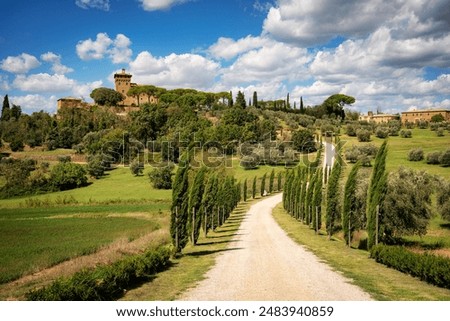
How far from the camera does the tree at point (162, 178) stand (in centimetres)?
7031

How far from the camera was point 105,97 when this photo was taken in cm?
14912

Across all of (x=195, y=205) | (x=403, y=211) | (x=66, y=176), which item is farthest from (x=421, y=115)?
(x=195, y=205)

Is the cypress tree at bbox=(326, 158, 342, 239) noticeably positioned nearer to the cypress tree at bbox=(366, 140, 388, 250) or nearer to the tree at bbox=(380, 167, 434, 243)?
the tree at bbox=(380, 167, 434, 243)

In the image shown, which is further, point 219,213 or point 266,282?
point 219,213

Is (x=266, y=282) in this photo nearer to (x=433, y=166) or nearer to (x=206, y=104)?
(x=433, y=166)

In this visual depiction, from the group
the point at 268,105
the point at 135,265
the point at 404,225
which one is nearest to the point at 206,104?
the point at 268,105

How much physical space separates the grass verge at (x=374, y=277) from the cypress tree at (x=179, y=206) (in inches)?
311

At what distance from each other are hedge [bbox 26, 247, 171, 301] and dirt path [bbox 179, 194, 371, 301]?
7.47 feet

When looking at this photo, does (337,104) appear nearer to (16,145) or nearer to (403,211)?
(16,145)

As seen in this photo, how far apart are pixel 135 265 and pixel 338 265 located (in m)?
9.60

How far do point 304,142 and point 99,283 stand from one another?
9460 cm

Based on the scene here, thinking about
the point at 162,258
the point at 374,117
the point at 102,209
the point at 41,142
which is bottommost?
the point at 102,209

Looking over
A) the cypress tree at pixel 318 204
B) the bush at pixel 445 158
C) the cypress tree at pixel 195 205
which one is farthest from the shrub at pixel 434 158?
the cypress tree at pixel 195 205
